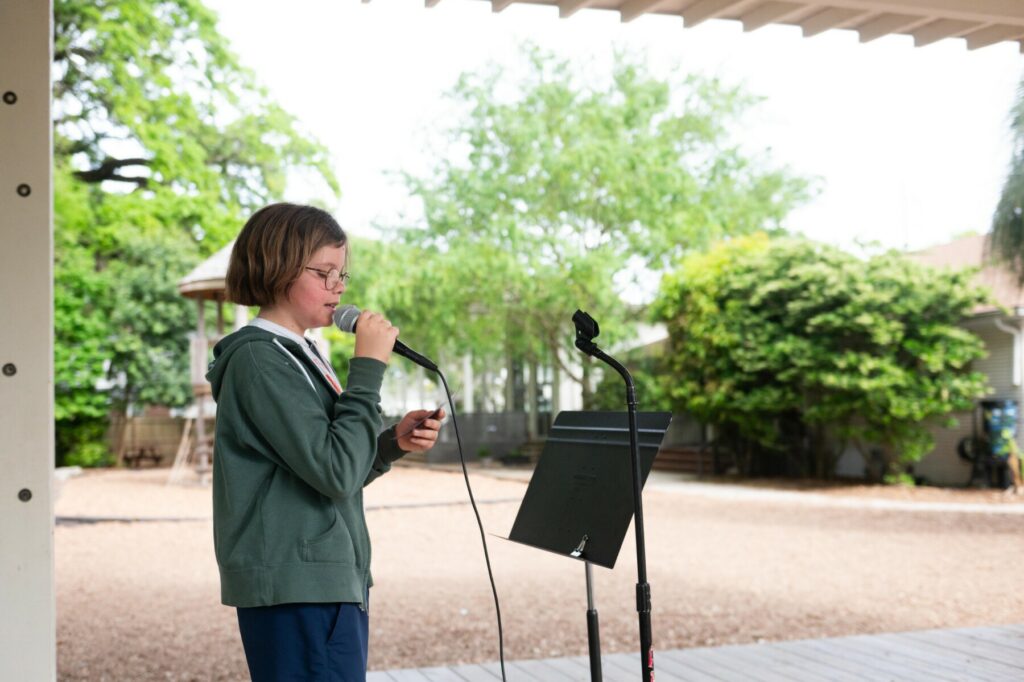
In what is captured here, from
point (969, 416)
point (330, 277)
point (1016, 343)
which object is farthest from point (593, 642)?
point (969, 416)

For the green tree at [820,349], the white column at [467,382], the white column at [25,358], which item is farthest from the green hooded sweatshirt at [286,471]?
the white column at [467,382]

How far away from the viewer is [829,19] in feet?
11.8

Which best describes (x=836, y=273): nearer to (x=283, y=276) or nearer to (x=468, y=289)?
(x=468, y=289)

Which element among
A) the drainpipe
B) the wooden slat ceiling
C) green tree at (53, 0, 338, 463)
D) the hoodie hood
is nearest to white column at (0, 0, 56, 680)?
the hoodie hood

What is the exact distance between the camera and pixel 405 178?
18688mm

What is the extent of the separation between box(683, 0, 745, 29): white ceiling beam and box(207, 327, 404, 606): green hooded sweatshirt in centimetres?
214

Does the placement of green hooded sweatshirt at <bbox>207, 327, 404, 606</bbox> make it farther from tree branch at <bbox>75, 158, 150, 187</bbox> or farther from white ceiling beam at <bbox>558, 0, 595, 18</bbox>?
tree branch at <bbox>75, 158, 150, 187</bbox>

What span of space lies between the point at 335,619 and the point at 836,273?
12673 millimetres

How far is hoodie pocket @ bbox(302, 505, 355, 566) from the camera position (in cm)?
174

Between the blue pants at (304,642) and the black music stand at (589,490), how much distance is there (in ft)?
1.67

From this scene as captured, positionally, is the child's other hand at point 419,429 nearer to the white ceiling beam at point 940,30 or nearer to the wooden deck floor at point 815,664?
the wooden deck floor at point 815,664

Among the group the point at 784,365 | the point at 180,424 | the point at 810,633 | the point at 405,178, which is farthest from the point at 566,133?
the point at 810,633

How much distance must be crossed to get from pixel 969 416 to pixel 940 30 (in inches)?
447

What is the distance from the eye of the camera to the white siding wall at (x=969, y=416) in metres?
13.6
